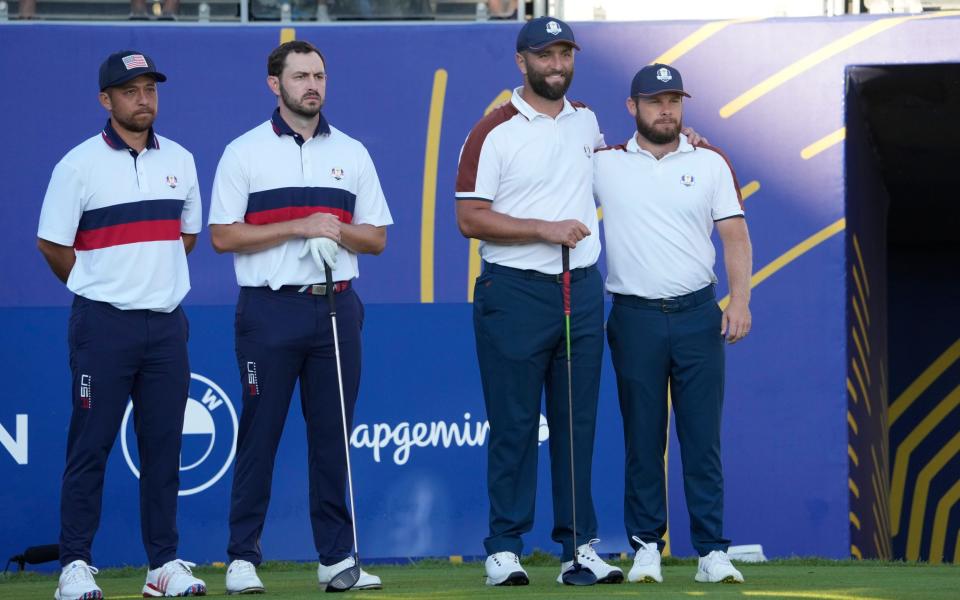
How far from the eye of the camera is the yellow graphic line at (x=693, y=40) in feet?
24.2

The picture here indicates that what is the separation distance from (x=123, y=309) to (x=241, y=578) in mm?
910

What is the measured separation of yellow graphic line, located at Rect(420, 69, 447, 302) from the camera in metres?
7.34

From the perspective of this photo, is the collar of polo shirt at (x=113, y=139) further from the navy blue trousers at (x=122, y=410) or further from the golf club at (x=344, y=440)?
the golf club at (x=344, y=440)

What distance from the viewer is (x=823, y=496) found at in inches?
282

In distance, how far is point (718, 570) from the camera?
4.78 meters

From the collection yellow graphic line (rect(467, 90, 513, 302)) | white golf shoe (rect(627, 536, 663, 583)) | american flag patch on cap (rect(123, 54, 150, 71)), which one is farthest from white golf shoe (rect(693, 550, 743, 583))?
yellow graphic line (rect(467, 90, 513, 302))

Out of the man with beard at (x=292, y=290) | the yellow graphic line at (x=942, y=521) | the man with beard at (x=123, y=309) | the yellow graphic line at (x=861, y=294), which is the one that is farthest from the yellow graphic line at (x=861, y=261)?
the man with beard at (x=123, y=309)

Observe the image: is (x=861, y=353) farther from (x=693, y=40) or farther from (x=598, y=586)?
(x=598, y=586)

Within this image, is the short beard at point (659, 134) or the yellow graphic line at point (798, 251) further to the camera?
the yellow graphic line at point (798, 251)

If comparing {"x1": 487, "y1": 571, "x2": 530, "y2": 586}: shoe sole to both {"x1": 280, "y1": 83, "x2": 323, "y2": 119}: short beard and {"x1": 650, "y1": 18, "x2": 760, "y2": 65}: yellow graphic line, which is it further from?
{"x1": 650, "y1": 18, "x2": 760, "y2": 65}: yellow graphic line

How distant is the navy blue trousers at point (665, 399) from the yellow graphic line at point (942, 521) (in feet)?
20.6

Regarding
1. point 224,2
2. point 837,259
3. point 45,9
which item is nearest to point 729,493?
point 837,259

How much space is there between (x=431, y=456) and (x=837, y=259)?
2161 millimetres

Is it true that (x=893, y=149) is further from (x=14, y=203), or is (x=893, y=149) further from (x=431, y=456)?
(x=14, y=203)
